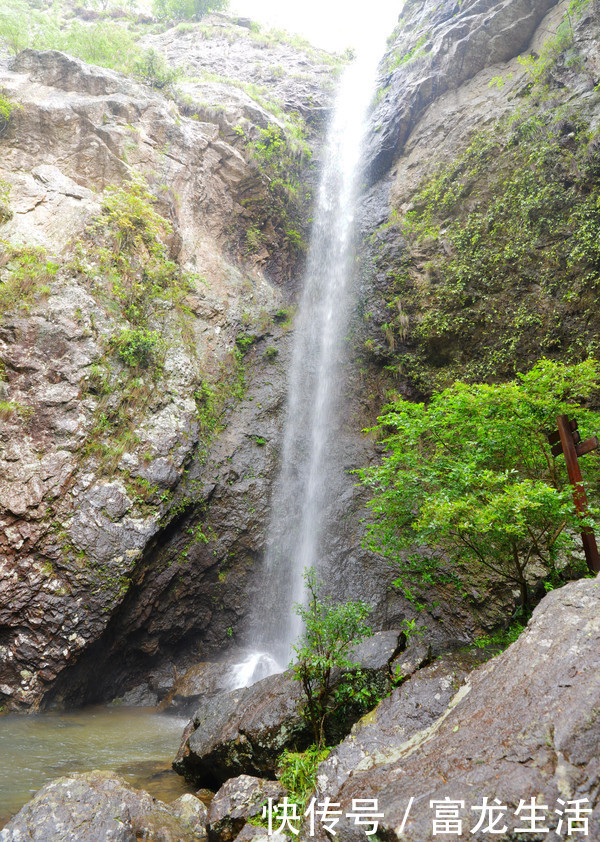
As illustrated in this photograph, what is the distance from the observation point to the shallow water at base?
5.15m

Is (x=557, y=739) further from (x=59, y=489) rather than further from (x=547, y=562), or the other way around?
(x=59, y=489)

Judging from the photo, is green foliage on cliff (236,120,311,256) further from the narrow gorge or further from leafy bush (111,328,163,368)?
leafy bush (111,328,163,368)

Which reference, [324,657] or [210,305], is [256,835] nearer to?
[324,657]

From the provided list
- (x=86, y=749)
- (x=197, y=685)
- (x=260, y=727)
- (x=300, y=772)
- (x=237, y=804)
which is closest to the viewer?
(x=237, y=804)

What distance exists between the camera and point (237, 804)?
4.17 metres

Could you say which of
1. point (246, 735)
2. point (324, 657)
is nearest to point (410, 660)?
point (324, 657)

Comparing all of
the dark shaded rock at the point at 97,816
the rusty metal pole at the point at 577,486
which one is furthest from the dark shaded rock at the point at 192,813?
the rusty metal pole at the point at 577,486

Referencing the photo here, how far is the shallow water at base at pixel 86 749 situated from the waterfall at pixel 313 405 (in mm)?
2145

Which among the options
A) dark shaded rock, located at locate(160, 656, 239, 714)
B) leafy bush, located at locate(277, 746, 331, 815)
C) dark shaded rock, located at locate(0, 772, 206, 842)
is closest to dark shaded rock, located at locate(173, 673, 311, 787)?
leafy bush, located at locate(277, 746, 331, 815)

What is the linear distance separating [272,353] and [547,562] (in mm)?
9906

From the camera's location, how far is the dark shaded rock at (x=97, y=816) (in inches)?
143

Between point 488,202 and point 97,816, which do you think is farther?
point 488,202

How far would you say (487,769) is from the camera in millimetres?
2811

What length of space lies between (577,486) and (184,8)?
99.7ft
